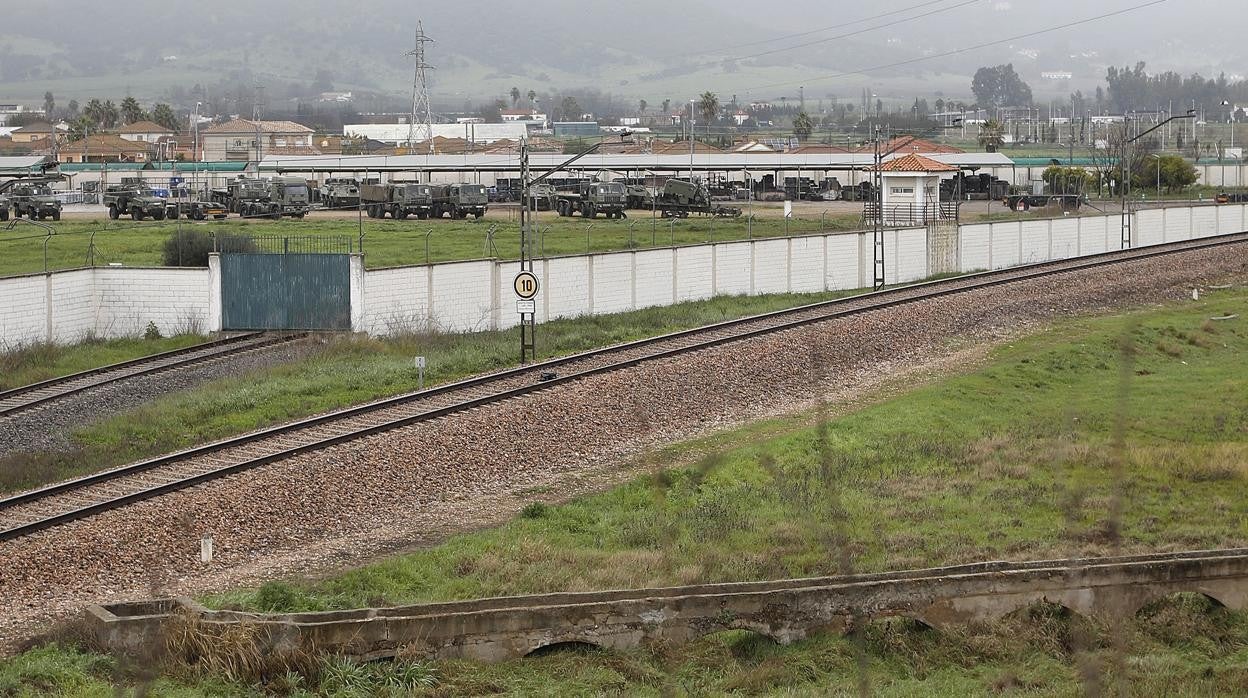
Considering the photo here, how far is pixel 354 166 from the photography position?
11194cm

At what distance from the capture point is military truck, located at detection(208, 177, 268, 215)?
82938 mm

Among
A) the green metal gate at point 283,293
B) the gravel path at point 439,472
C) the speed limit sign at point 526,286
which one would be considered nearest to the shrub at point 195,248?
the green metal gate at point 283,293

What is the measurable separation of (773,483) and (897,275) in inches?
1398

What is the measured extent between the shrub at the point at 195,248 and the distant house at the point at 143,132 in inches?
4984

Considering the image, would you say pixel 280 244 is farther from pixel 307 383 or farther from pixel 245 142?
pixel 245 142

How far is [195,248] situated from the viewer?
49.3 m

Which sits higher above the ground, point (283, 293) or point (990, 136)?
point (990, 136)

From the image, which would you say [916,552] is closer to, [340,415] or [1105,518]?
[1105,518]

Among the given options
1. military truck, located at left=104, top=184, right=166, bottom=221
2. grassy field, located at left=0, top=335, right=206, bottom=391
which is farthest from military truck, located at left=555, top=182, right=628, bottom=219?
grassy field, located at left=0, top=335, right=206, bottom=391

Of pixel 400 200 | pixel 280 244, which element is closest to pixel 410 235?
pixel 280 244

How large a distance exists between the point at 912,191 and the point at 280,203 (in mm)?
34865

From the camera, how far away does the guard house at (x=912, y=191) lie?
6938 cm

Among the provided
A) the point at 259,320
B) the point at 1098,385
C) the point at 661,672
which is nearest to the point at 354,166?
the point at 259,320

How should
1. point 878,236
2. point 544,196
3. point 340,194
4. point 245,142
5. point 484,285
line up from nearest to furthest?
point 484,285, point 878,236, point 340,194, point 544,196, point 245,142
